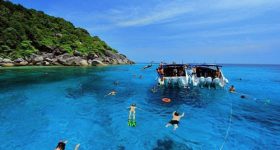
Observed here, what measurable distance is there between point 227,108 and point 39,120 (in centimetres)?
1707

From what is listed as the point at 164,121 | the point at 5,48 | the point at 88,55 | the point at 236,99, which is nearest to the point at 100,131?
the point at 164,121

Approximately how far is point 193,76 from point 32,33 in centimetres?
6586

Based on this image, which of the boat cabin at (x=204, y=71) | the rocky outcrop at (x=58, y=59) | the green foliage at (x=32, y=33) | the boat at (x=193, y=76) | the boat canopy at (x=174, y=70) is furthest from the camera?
the green foliage at (x=32, y=33)

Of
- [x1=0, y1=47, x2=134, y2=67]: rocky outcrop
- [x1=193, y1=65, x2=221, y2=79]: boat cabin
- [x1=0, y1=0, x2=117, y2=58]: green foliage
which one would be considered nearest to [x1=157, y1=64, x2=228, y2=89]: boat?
[x1=193, y1=65, x2=221, y2=79]: boat cabin

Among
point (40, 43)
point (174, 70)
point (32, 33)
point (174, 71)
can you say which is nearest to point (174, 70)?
point (174, 70)

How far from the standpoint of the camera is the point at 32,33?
7962 centimetres

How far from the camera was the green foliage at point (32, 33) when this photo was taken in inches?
2771

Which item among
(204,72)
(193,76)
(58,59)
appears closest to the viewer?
(193,76)

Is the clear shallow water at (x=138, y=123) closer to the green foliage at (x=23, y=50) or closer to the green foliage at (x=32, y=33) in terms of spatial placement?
the green foliage at (x=23, y=50)

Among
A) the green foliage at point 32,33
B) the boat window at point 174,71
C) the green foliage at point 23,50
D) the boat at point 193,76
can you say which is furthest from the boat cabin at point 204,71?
the green foliage at point 32,33

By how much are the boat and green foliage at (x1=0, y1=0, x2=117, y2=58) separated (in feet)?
176

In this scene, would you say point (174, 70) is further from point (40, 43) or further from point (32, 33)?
point (32, 33)

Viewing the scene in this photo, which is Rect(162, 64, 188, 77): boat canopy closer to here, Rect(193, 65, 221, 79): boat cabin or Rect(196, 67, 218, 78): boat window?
Rect(193, 65, 221, 79): boat cabin

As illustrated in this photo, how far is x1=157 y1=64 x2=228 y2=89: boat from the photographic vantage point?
32.2 m
